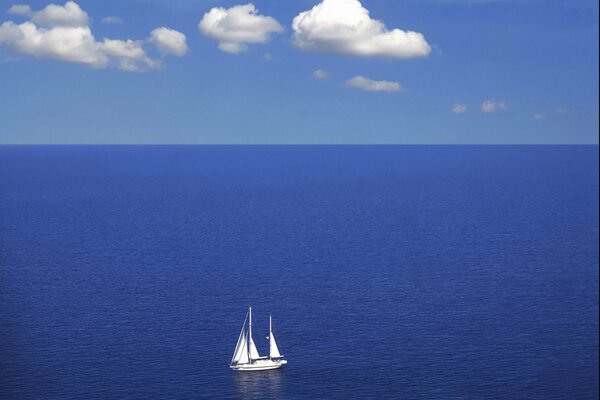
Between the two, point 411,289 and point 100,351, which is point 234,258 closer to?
point 411,289

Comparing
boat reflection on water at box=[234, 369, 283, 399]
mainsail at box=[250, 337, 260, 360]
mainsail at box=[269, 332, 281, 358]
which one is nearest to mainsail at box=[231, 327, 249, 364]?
mainsail at box=[250, 337, 260, 360]

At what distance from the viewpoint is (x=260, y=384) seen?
11056 cm

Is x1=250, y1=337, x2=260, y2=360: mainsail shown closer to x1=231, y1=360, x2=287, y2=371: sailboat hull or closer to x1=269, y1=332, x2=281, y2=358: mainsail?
x1=231, y1=360, x2=287, y2=371: sailboat hull

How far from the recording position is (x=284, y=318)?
135625 millimetres

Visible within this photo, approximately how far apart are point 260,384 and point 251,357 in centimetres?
646

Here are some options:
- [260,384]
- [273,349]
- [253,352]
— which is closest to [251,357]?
[253,352]

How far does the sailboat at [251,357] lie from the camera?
114938 mm

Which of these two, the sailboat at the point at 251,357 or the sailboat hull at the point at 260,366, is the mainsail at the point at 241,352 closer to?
the sailboat at the point at 251,357

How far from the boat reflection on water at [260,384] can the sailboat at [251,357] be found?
3.39 ft

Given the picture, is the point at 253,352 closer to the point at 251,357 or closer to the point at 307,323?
the point at 251,357

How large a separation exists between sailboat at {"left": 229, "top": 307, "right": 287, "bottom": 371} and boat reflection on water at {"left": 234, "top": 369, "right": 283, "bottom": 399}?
3.39ft

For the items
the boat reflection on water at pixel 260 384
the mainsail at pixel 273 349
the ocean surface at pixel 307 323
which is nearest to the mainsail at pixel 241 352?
the ocean surface at pixel 307 323

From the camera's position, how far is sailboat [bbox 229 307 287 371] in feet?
377

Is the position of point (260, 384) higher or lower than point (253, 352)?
lower
